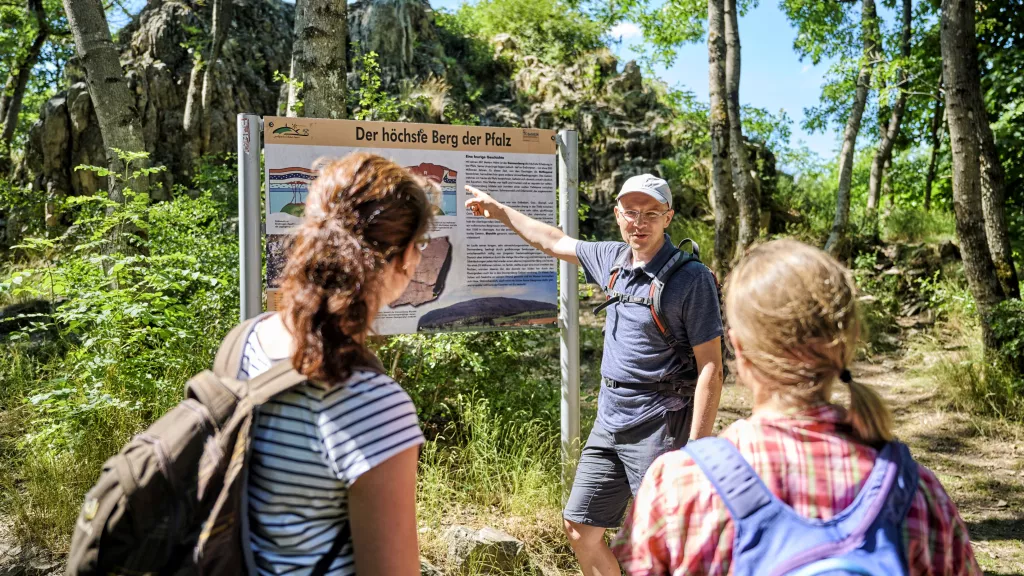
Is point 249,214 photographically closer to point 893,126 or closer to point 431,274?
point 431,274

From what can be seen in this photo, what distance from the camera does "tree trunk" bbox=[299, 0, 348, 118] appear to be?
15.3ft

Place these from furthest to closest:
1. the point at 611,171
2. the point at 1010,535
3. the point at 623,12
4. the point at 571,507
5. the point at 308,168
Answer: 1. the point at 611,171
2. the point at 623,12
3. the point at 1010,535
4. the point at 308,168
5. the point at 571,507

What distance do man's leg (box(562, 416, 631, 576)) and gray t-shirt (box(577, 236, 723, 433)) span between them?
0.47ft

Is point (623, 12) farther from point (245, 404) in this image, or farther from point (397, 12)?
point (245, 404)

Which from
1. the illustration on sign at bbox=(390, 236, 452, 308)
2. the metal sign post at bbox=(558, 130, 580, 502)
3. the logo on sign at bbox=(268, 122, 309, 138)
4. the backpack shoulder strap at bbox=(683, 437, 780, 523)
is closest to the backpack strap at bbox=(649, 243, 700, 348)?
the metal sign post at bbox=(558, 130, 580, 502)

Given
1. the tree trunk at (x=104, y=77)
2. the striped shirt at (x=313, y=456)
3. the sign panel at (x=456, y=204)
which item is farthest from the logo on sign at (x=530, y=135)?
the tree trunk at (x=104, y=77)

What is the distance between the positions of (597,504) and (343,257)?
2.03 m

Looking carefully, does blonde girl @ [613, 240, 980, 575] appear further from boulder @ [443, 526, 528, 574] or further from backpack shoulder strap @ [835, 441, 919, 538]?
boulder @ [443, 526, 528, 574]

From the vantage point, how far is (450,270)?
3658mm

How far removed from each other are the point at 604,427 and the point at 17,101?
18119 millimetres

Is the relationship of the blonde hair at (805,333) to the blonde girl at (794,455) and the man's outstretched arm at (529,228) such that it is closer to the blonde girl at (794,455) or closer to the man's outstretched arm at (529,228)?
the blonde girl at (794,455)

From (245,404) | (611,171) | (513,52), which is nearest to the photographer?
(245,404)

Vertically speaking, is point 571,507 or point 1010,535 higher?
point 571,507

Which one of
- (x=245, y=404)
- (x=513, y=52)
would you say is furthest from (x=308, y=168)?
(x=513, y=52)
